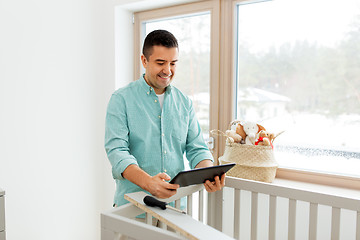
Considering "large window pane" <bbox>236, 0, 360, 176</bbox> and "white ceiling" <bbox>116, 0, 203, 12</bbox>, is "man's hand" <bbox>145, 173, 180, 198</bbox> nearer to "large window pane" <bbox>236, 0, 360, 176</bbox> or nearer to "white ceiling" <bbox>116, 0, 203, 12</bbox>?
"large window pane" <bbox>236, 0, 360, 176</bbox>

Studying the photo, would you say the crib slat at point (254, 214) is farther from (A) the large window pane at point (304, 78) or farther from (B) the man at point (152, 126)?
(A) the large window pane at point (304, 78)

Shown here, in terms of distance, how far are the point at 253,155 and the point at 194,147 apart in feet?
1.48

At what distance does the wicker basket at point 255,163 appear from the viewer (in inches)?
65.9

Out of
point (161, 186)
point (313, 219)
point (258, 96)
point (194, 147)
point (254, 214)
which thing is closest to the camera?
point (161, 186)

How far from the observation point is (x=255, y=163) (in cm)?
167

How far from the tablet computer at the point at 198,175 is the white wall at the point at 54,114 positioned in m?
1.26

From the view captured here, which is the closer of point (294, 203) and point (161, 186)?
point (161, 186)

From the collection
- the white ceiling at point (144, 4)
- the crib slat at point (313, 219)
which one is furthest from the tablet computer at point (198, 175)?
the white ceiling at point (144, 4)

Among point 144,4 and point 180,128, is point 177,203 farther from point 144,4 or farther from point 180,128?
point 144,4

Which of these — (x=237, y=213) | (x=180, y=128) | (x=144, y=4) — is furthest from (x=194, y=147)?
(x=144, y=4)

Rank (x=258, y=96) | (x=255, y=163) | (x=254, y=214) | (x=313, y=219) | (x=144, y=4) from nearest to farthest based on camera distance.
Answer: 1. (x=313, y=219)
2. (x=254, y=214)
3. (x=255, y=163)
4. (x=258, y=96)
5. (x=144, y=4)

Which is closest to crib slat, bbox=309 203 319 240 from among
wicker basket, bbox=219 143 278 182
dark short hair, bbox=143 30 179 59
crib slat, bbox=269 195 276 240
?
crib slat, bbox=269 195 276 240

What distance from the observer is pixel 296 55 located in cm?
183

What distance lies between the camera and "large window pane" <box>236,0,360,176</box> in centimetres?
169
